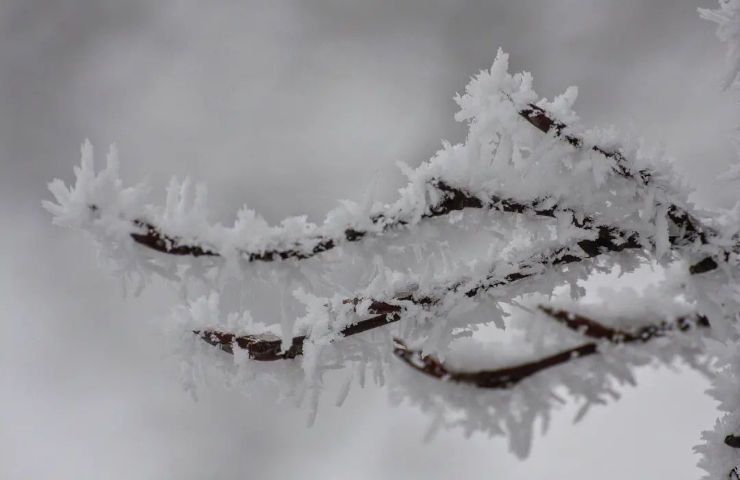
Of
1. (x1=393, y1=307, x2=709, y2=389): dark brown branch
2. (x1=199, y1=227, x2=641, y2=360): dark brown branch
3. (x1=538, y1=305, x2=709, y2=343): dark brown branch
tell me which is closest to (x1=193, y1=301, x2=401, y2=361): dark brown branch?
(x1=199, y1=227, x2=641, y2=360): dark brown branch

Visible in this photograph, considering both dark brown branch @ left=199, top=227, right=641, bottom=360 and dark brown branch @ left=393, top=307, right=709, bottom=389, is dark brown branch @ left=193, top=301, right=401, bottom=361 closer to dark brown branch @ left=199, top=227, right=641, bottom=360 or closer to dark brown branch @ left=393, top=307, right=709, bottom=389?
dark brown branch @ left=199, top=227, right=641, bottom=360

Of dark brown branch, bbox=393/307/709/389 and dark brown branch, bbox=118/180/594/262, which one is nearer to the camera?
dark brown branch, bbox=118/180/594/262

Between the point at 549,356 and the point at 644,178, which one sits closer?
the point at 644,178

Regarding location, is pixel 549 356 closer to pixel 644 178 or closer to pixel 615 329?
pixel 615 329

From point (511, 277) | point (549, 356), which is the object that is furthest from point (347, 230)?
point (549, 356)

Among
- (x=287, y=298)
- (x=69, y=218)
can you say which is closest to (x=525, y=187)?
(x=287, y=298)

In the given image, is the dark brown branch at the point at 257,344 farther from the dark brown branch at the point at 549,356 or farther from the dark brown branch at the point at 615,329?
the dark brown branch at the point at 615,329

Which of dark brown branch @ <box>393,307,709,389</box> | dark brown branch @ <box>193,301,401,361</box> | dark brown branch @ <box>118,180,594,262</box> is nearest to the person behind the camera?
dark brown branch @ <box>118,180,594,262</box>

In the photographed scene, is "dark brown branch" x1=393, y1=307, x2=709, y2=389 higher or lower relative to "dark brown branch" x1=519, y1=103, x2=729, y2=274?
lower

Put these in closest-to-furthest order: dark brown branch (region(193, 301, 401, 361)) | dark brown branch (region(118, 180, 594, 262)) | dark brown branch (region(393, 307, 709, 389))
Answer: dark brown branch (region(118, 180, 594, 262)) < dark brown branch (region(193, 301, 401, 361)) < dark brown branch (region(393, 307, 709, 389))

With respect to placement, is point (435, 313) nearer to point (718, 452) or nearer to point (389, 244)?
point (389, 244)
